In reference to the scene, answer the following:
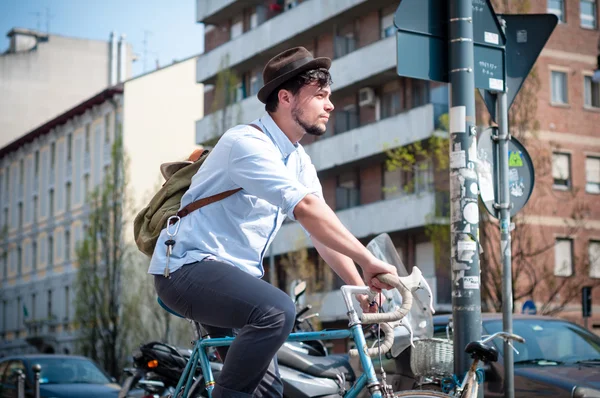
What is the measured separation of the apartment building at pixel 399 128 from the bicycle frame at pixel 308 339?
99.2 ft

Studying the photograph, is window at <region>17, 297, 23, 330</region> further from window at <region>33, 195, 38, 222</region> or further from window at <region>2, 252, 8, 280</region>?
window at <region>33, 195, 38, 222</region>

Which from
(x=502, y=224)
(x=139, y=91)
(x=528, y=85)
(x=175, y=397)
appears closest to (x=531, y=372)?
(x=502, y=224)

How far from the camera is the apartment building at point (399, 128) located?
40531mm

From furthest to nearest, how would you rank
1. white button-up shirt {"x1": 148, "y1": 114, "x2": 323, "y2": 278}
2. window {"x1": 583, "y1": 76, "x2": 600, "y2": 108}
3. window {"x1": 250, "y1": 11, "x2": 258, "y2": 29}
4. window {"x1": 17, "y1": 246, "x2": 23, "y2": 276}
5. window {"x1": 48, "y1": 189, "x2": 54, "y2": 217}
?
window {"x1": 17, "y1": 246, "x2": 23, "y2": 276}, window {"x1": 48, "y1": 189, "x2": 54, "y2": 217}, window {"x1": 250, "y1": 11, "x2": 258, "y2": 29}, window {"x1": 583, "y1": 76, "x2": 600, "y2": 108}, white button-up shirt {"x1": 148, "y1": 114, "x2": 323, "y2": 278}

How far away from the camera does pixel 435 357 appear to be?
7277 millimetres

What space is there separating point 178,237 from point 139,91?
61.8 metres

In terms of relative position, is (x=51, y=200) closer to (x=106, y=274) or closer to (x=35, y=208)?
(x=35, y=208)

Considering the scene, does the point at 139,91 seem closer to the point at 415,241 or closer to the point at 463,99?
the point at 415,241

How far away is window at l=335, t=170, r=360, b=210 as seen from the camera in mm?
46531

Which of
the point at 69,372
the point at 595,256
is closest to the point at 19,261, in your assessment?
the point at 595,256

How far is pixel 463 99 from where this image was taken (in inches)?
277

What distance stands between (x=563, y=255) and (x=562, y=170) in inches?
123

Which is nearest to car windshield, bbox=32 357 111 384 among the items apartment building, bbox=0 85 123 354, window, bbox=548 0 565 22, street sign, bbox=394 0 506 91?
street sign, bbox=394 0 506 91

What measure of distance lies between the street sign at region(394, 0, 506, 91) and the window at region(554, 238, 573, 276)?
1332 inches
